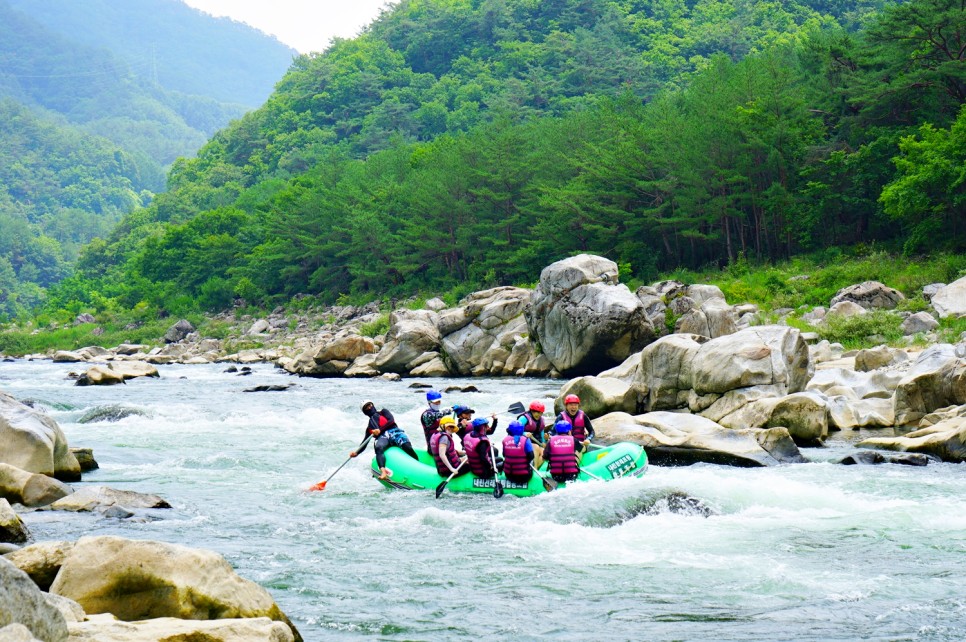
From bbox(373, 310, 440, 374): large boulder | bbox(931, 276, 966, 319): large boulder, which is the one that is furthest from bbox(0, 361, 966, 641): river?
bbox(373, 310, 440, 374): large boulder

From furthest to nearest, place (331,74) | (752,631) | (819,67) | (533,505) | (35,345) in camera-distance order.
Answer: (331,74) < (35,345) < (819,67) < (533,505) < (752,631)

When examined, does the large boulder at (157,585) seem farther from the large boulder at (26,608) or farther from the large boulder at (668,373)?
the large boulder at (668,373)

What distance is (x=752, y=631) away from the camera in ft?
23.8

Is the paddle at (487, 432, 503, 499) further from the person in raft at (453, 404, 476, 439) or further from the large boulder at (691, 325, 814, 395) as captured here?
the large boulder at (691, 325, 814, 395)

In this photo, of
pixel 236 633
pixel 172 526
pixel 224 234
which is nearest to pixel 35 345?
pixel 224 234

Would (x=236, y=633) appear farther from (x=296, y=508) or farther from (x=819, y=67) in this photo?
(x=819, y=67)

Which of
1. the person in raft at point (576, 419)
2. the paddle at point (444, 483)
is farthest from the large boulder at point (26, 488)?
the person in raft at point (576, 419)

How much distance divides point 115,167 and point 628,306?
168305 millimetres

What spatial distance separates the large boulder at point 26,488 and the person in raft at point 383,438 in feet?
14.0

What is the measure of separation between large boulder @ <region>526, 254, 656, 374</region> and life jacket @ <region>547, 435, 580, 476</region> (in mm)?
16459

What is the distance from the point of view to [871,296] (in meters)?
29.5

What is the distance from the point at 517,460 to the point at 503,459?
13.6 inches

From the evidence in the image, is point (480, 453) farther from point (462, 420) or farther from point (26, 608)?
point (26, 608)

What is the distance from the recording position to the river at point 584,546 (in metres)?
7.61
